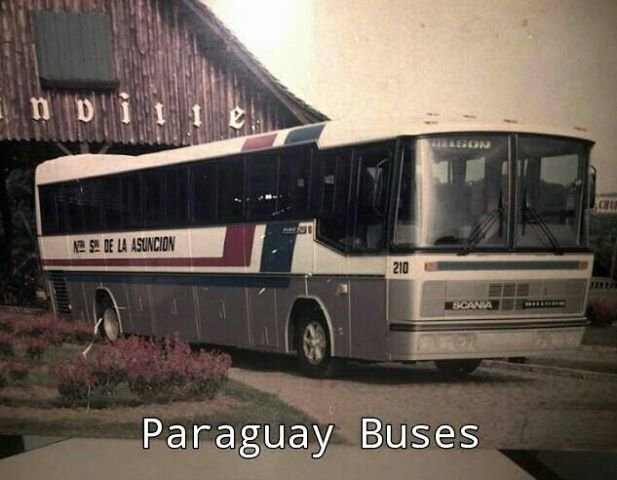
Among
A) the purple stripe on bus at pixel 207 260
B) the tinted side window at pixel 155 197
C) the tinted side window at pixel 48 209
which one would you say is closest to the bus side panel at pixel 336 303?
the purple stripe on bus at pixel 207 260

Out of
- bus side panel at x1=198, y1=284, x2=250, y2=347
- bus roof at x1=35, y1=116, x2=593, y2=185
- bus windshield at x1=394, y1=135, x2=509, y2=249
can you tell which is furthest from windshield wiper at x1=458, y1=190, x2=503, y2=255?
bus side panel at x1=198, y1=284, x2=250, y2=347

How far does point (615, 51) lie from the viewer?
2588 millimetres

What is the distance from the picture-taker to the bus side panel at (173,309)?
114 inches

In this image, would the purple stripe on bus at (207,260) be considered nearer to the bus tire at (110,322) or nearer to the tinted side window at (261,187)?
the tinted side window at (261,187)

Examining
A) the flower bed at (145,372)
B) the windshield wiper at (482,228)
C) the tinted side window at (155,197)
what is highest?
the tinted side window at (155,197)

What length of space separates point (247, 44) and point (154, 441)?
6.51 ft

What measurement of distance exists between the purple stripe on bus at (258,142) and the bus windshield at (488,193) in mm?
632

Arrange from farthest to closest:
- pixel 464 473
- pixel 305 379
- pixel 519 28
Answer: pixel 464 473, pixel 305 379, pixel 519 28

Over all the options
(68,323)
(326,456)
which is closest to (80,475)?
(68,323)

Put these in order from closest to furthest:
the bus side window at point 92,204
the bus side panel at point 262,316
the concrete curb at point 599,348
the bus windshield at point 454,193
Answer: the bus windshield at point 454,193
the concrete curb at point 599,348
the bus side panel at point 262,316
the bus side window at point 92,204

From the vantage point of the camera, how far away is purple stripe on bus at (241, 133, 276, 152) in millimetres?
2680

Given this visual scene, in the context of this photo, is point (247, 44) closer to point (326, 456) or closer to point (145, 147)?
point (145, 147)

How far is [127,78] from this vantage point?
9.04 feet

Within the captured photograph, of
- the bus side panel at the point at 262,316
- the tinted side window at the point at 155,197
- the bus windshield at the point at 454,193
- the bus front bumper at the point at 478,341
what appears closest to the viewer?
the bus windshield at the point at 454,193
